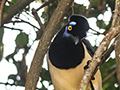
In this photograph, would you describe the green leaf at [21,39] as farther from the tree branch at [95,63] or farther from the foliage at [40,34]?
the tree branch at [95,63]

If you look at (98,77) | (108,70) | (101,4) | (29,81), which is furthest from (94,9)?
(29,81)

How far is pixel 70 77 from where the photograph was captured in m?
1.59

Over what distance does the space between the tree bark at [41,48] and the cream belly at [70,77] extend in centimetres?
30

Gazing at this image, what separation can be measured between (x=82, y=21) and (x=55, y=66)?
0.36 meters

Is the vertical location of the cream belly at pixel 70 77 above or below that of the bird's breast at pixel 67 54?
below

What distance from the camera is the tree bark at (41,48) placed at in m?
1.29

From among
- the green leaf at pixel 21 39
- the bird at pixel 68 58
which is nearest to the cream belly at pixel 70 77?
the bird at pixel 68 58

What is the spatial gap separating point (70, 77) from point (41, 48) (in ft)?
1.23

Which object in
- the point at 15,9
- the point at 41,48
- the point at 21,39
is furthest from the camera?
the point at 21,39

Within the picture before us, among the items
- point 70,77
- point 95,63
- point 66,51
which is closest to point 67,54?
point 66,51

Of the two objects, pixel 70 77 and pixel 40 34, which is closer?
pixel 70 77

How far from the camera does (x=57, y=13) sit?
1375 mm

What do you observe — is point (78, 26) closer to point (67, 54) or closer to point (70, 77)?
point (67, 54)

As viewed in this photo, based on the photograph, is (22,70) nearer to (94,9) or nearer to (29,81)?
(29,81)
